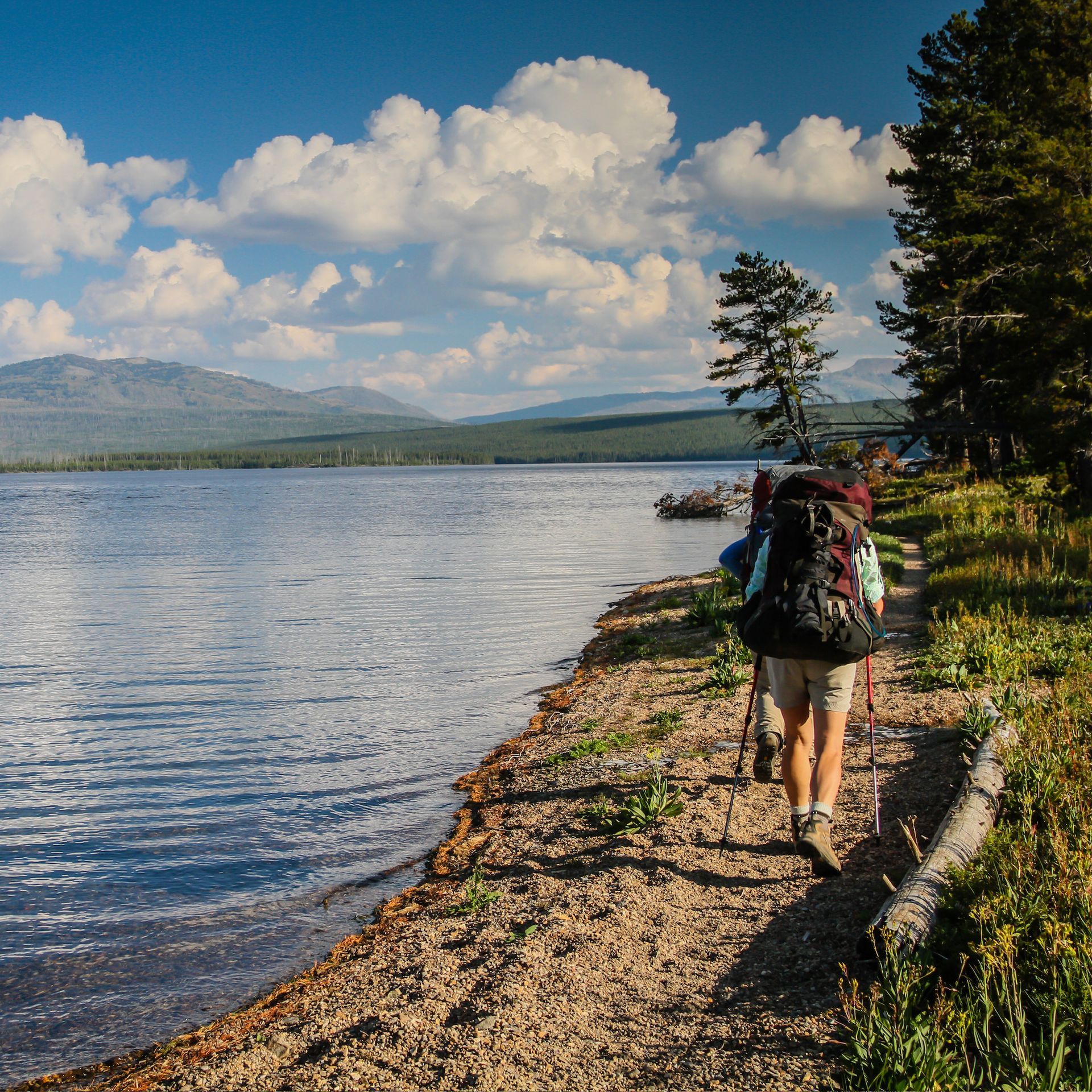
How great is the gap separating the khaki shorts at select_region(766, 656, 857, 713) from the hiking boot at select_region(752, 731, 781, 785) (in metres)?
1.00

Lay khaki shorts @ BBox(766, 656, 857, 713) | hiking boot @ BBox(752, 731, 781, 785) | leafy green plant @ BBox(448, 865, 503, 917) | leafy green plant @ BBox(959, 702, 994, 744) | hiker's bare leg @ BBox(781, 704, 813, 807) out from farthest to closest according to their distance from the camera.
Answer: leafy green plant @ BBox(959, 702, 994, 744)
hiking boot @ BBox(752, 731, 781, 785)
leafy green plant @ BBox(448, 865, 503, 917)
hiker's bare leg @ BBox(781, 704, 813, 807)
khaki shorts @ BBox(766, 656, 857, 713)

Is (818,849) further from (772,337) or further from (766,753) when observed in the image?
(772,337)

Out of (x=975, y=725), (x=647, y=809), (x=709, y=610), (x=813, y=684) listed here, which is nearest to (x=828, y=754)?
(x=813, y=684)

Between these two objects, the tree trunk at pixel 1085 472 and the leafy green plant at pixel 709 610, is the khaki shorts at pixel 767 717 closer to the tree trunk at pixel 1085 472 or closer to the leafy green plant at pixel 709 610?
the leafy green plant at pixel 709 610

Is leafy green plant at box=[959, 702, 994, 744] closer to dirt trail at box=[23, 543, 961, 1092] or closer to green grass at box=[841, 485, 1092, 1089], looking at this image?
green grass at box=[841, 485, 1092, 1089]

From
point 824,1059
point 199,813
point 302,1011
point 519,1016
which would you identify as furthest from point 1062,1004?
point 199,813

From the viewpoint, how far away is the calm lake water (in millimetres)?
6469

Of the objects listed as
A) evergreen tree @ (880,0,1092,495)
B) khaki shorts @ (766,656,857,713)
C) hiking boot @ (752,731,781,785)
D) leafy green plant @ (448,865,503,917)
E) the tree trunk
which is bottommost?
leafy green plant @ (448,865,503,917)

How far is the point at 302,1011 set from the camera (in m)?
5.30

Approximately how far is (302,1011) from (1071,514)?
21.6 meters

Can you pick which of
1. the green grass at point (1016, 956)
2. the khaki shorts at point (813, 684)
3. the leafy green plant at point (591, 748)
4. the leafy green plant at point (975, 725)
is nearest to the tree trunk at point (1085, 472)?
the green grass at point (1016, 956)

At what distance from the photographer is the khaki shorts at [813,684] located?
5434 millimetres

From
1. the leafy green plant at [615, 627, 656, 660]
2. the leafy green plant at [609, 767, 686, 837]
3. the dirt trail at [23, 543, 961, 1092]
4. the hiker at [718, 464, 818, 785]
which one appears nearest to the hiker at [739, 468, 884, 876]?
the hiker at [718, 464, 818, 785]

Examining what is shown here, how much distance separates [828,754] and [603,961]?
5.83ft
